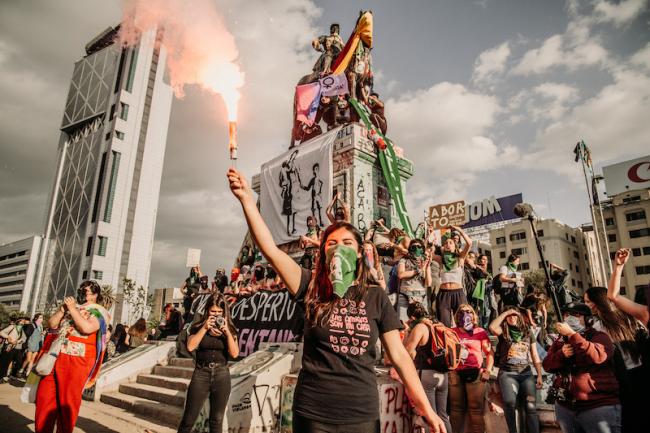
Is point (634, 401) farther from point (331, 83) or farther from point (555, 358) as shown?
point (331, 83)

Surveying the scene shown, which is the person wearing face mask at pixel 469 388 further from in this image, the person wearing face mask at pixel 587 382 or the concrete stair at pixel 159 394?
the concrete stair at pixel 159 394

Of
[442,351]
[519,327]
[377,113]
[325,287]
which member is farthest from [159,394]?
[377,113]

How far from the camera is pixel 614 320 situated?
3.52 meters

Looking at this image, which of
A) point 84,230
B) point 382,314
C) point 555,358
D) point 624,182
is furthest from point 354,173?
point 84,230

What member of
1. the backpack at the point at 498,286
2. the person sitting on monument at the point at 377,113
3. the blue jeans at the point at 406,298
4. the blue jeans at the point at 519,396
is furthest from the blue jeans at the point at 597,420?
the person sitting on monument at the point at 377,113

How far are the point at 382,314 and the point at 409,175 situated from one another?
20.2 meters

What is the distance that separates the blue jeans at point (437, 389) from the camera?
4.91 metres

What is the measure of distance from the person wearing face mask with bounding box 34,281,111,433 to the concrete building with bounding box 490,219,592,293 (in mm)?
68995

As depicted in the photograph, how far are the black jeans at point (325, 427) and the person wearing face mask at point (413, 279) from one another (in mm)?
5376

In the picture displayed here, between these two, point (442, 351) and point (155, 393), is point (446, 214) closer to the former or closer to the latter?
point (155, 393)

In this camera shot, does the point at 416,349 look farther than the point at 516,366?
No

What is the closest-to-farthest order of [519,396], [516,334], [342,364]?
[342,364] → [519,396] → [516,334]

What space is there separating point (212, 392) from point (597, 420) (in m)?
4.23

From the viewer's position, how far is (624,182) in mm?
49312
